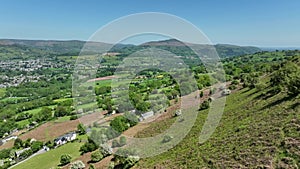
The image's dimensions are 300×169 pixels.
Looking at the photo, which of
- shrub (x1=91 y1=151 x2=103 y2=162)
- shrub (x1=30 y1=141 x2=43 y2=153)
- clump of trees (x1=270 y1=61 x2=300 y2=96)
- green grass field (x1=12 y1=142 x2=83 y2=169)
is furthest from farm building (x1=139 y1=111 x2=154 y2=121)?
clump of trees (x1=270 y1=61 x2=300 y2=96)

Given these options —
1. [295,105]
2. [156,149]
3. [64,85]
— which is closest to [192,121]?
[156,149]

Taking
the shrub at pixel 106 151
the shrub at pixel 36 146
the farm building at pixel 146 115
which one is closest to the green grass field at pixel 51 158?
the shrub at pixel 36 146

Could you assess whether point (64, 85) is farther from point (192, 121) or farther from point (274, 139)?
point (274, 139)

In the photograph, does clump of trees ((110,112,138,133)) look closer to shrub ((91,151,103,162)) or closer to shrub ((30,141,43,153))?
shrub ((91,151,103,162))

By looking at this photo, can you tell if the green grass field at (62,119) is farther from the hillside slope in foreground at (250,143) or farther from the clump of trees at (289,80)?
the clump of trees at (289,80)

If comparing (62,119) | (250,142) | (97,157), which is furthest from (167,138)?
(62,119)

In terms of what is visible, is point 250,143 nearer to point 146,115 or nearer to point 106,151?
point 106,151
